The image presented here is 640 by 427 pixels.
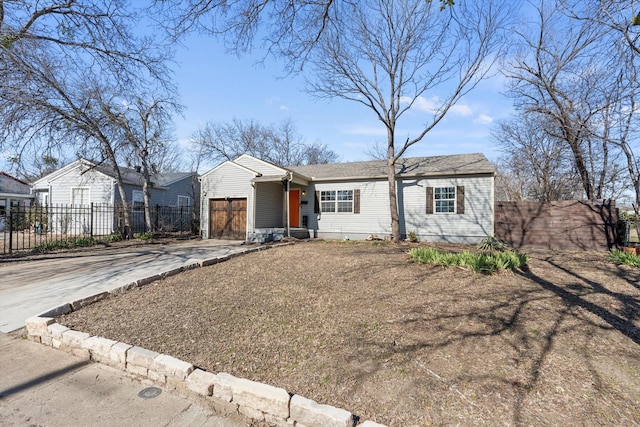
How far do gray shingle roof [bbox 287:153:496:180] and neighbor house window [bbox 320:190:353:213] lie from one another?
722 millimetres

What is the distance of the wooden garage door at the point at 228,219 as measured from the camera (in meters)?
13.8

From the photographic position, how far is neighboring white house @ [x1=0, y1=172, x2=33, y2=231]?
19236 millimetres

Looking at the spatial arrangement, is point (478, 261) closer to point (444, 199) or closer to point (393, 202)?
point (393, 202)

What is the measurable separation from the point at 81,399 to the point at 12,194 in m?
24.1

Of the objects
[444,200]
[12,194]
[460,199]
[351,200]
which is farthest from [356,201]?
[12,194]

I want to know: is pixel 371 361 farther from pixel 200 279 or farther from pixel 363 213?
pixel 363 213

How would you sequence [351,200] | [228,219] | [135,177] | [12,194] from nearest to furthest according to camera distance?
[351,200] → [228,219] → [135,177] → [12,194]

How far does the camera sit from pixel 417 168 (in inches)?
522

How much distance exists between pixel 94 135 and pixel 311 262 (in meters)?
11.8

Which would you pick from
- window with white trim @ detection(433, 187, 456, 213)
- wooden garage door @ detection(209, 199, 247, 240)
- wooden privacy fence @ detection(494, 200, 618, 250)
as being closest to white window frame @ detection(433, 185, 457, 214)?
window with white trim @ detection(433, 187, 456, 213)

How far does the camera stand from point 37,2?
261 inches

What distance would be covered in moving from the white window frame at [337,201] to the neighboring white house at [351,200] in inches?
1.8

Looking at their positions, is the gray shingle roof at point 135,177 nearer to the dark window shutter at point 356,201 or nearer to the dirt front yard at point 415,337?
the dark window shutter at point 356,201

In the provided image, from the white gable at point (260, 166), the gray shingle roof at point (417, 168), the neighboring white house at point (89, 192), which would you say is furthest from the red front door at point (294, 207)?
the neighboring white house at point (89, 192)
